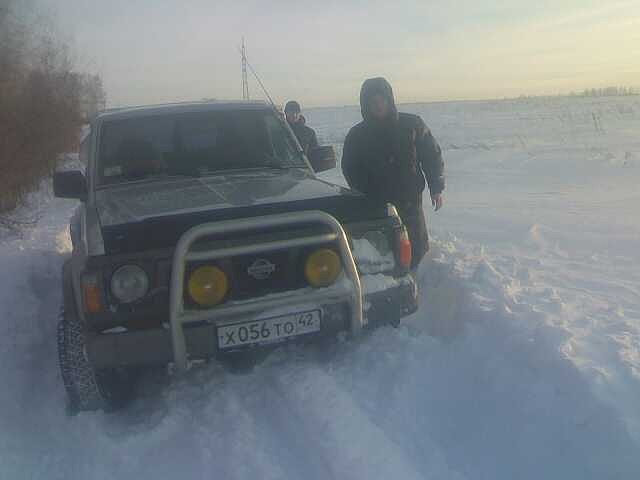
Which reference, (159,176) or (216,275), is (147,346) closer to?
(216,275)

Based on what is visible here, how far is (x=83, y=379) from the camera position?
9.96 ft

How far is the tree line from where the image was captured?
28.9ft

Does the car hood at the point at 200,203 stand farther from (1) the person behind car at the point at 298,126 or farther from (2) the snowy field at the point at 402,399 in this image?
(1) the person behind car at the point at 298,126

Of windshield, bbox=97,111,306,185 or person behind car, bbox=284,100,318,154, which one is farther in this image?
person behind car, bbox=284,100,318,154

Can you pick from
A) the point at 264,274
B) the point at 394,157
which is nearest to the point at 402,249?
the point at 264,274

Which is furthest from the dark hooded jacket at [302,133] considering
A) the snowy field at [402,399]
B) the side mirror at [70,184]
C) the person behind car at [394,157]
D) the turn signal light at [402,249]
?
the turn signal light at [402,249]

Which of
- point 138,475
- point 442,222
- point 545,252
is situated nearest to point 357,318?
point 138,475

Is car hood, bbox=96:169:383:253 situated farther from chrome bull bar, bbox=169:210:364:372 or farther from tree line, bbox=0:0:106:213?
tree line, bbox=0:0:106:213

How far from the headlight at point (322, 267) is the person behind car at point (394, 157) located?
1.54 meters

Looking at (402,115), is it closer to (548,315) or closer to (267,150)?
(267,150)

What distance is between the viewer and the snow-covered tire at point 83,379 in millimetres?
A: 3029

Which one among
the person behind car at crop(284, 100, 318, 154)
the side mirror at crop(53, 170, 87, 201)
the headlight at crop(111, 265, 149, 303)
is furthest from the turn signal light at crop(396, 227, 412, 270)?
the person behind car at crop(284, 100, 318, 154)

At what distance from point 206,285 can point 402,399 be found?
1.18 m

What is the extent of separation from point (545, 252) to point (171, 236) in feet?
13.9
